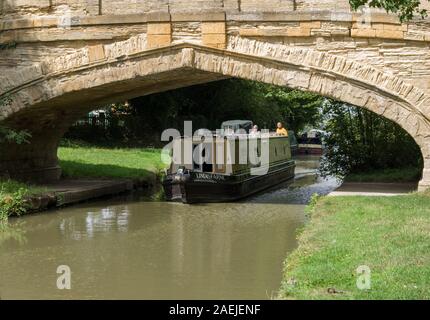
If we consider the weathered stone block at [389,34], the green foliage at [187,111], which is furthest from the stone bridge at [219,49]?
the green foliage at [187,111]

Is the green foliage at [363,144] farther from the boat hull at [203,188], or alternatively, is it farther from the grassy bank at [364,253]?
the grassy bank at [364,253]

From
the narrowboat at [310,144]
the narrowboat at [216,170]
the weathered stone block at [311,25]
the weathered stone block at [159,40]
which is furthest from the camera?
the narrowboat at [310,144]

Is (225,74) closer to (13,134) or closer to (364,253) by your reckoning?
(13,134)

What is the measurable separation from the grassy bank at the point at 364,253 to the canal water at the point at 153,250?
1.82 ft

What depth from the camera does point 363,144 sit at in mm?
18750

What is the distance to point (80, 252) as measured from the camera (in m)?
10.0

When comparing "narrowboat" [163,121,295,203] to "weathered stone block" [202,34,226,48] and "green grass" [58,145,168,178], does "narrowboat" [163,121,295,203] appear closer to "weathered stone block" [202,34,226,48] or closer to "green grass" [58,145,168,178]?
"green grass" [58,145,168,178]

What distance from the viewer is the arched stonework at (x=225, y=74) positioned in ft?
42.0

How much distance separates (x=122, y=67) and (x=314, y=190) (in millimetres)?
7489

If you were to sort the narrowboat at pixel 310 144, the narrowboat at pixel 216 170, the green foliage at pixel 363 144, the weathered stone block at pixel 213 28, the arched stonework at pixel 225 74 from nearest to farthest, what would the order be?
the arched stonework at pixel 225 74 → the weathered stone block at pixel 213 28 → the narrowboat at pixel 216 170 → the green foliage at pixel 363 144 → the narrowboat at pixel 310 144

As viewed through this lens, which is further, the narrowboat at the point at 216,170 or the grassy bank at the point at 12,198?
the narrowboat at the point at 216,170

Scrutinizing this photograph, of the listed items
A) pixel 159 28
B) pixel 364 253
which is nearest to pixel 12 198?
pixel 159 28
